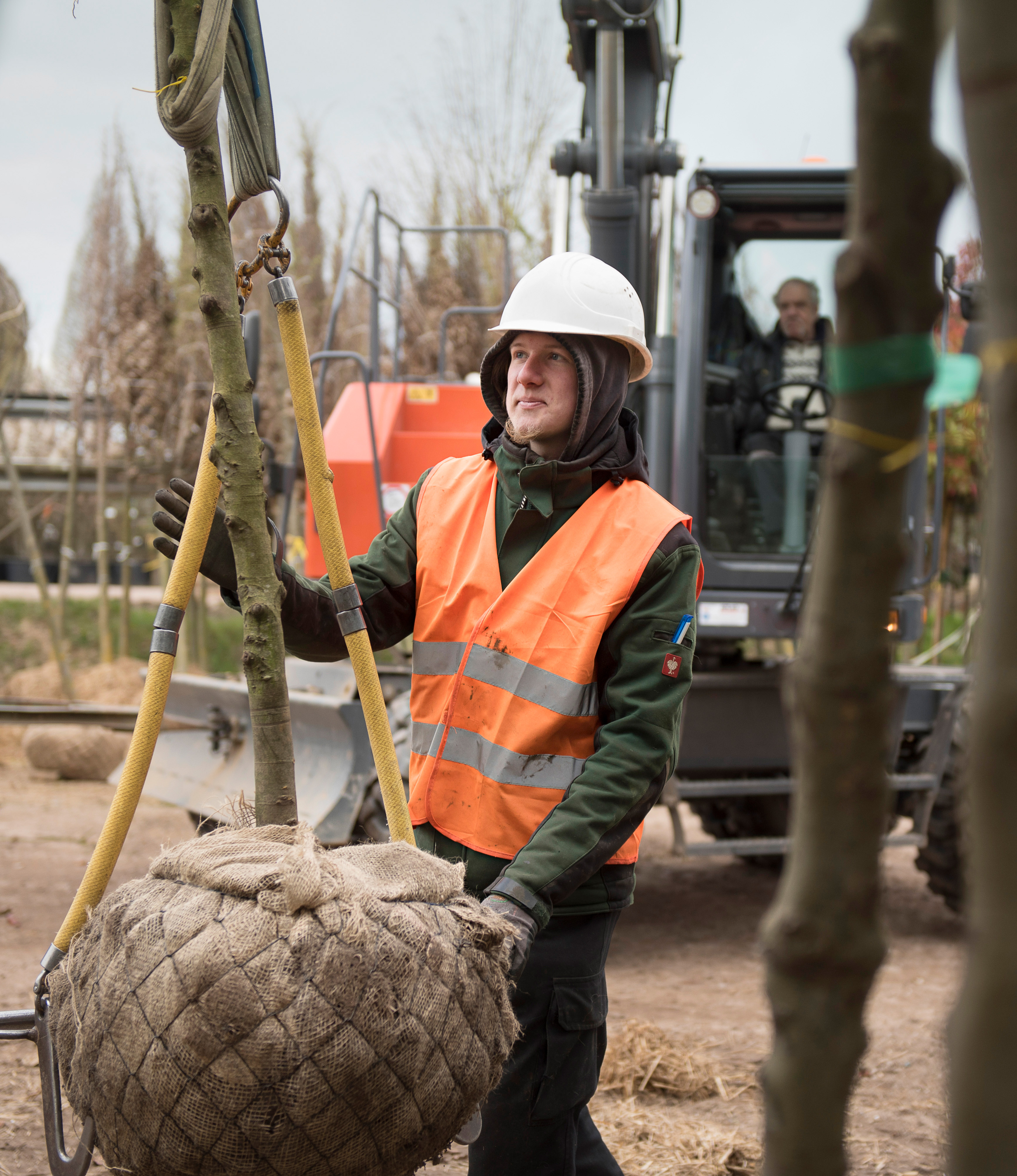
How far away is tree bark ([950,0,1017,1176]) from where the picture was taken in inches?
24.3

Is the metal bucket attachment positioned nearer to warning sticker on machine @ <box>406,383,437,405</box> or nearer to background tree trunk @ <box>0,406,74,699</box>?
warning sticker on machine @ <box>406,383,437,405</box>

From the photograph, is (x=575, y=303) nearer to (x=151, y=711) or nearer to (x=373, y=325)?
(x=151, y=711)

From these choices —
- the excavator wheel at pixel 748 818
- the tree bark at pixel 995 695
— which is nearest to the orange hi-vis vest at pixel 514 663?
the tree bark at pixel 995 695

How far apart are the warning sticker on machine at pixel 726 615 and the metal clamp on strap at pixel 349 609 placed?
3.37m

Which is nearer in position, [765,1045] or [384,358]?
[765,1045]

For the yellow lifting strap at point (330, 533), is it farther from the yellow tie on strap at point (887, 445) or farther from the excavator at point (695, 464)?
the excavator at point (695, 464)

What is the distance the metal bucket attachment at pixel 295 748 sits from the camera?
487 centimetres

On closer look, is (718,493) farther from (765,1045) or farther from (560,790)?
(560,790)

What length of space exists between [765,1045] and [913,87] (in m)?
4.02

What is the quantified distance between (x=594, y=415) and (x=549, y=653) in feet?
1.63

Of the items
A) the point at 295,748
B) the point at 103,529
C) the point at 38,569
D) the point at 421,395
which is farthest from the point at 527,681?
the point at 103,529

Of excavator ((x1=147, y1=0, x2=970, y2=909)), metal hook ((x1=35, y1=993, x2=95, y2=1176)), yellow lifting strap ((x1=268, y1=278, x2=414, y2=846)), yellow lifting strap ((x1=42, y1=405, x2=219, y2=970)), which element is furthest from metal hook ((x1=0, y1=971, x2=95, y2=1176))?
excavator ((x1=147, y1=0, x2=970, y2=909))

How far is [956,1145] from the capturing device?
631 mm

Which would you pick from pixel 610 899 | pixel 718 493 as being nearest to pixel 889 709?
pixel 610 899
